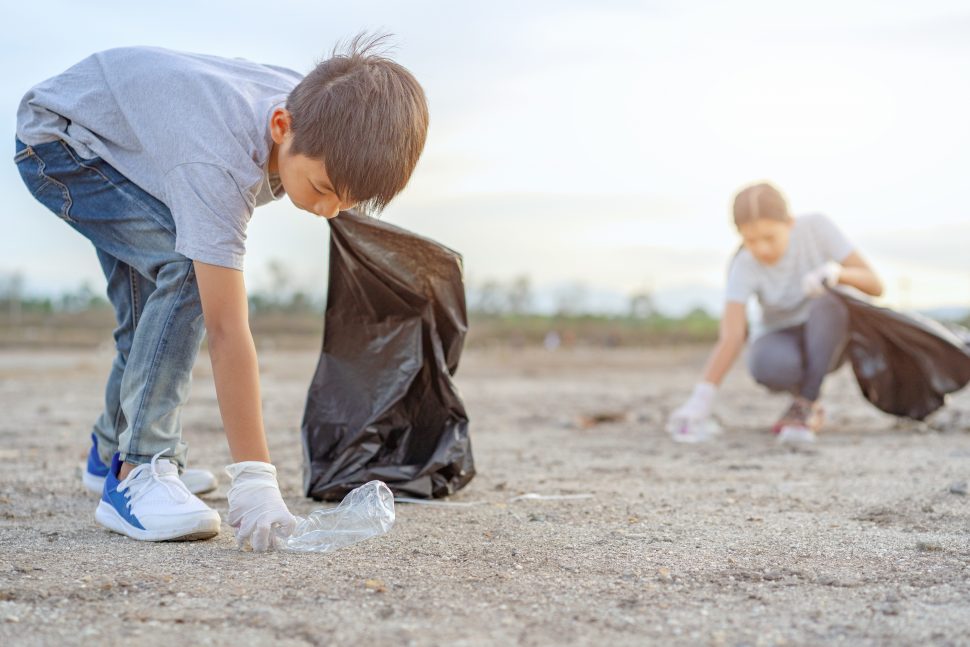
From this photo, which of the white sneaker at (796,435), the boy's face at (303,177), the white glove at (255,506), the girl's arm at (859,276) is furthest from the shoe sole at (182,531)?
the girl's arm at (859,276)

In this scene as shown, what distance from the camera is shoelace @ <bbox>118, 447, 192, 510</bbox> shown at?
218 centimetres

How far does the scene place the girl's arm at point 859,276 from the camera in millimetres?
4488

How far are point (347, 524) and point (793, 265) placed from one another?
323 cm

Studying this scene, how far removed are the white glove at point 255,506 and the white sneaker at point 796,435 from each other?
2.93 meters

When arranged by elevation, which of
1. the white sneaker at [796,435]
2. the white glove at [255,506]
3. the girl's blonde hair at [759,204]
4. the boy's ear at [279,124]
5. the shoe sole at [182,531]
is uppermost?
the boy's ear at [279,124]

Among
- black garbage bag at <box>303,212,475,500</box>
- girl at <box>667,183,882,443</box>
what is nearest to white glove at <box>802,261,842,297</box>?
girl at <box>667,183,882,443</box>

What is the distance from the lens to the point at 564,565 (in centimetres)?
192

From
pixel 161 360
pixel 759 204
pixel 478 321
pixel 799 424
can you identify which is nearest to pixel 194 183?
pixel 161 360

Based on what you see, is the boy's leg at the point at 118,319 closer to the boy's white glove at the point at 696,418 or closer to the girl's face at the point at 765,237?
the boy's white glove at the point at 696,418

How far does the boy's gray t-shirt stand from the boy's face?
0.06 meters

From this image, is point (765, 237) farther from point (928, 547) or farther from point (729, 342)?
point (928, 547)

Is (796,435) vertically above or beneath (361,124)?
beneath

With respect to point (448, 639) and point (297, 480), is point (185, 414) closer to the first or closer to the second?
point (297, 480)

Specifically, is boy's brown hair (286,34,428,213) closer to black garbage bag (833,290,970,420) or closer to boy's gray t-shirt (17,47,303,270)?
boy's gray t-shirt (17,47,303,270)
